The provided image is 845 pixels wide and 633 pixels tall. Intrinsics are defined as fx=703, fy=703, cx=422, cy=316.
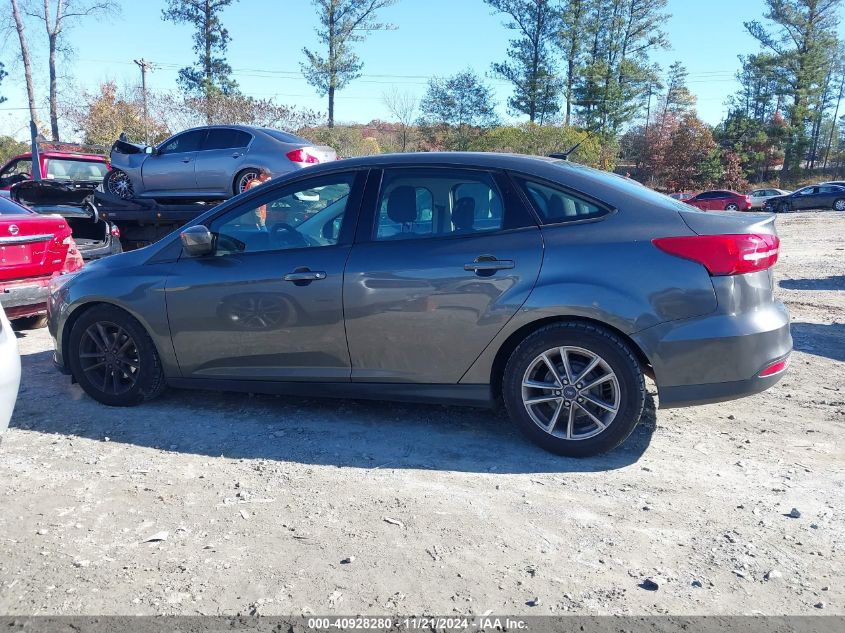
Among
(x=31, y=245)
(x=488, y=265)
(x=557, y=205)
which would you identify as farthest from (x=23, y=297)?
(x=557, y=205)

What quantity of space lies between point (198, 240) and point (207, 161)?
258 inches

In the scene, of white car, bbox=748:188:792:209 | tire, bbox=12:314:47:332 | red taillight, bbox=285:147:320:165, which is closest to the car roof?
red taillight, bbox=285:147:320:165

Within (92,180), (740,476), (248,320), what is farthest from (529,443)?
(92,180)

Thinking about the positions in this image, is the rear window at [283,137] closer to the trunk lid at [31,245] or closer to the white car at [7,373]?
the trunk lid at [31,245]

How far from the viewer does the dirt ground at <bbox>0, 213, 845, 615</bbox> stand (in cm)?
278

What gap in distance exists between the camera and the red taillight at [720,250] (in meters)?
3.70

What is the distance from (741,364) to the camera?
3764 mm

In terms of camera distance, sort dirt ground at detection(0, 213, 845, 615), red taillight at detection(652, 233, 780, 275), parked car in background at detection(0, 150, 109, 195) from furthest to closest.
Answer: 1. parked car in background at detection(0, 150, 109, 195)
2. red taillight at detection(652, 233, 780, 275)
3. dirt ground at detection(0, 213, 845, 615)

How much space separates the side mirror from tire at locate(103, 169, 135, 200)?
731 cm

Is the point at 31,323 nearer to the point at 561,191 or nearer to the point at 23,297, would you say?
the point at 23,297

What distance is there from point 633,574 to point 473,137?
4219 centimetres

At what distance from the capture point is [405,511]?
3.43 meters

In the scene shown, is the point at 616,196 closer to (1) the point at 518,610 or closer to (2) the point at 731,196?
(1) the point at 518,610

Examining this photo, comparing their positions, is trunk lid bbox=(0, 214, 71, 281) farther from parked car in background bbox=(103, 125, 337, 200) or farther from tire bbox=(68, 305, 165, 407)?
parked car in background bbox=(103, 125, 337, 200)
